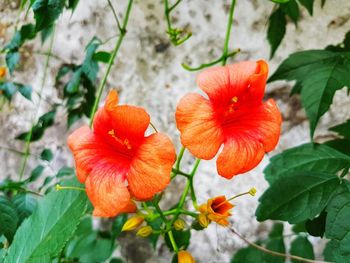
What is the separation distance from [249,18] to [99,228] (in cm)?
86

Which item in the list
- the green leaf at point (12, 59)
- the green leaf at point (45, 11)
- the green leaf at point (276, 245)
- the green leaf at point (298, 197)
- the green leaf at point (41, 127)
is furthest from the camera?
the green leaf at point (41, 127)

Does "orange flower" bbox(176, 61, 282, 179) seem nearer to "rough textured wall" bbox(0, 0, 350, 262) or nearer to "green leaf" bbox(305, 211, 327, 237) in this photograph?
"green leaf" bbox(305, 211, 327, 237)

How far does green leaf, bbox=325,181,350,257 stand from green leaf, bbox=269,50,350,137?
0.13 metres

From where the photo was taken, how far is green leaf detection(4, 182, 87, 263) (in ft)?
1.83

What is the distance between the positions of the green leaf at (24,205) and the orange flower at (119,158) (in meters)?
0.29

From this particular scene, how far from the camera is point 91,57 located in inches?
43.8

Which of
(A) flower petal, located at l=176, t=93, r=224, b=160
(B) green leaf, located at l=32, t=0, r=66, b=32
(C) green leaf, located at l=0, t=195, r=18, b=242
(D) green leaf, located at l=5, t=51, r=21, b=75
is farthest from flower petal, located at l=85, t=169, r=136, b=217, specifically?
(D) green leaf, located at l=5, t=51, r=21, b=75

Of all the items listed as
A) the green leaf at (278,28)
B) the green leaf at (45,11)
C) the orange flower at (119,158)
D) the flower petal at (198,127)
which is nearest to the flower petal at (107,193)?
the orange flower at (119,158)

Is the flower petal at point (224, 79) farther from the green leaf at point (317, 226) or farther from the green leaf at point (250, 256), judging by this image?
the green leaf at point (250, 256)

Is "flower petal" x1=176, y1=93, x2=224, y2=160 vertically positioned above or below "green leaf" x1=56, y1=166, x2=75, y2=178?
above

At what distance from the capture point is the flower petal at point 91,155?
62cm

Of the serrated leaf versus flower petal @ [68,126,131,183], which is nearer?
flower petal @ [68,126,131,183]

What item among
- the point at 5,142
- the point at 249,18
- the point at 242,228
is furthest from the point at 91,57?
the point at 5,142

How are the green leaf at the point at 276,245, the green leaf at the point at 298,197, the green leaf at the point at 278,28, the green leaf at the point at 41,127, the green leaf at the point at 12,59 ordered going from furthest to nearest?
the green leaf at the point at 41,127 → the green leaf at the point at 12,59 → the green leaf at the point at 278,28 → the green leaf at the point at 276,245 → the green leaf at the point at 298,197
